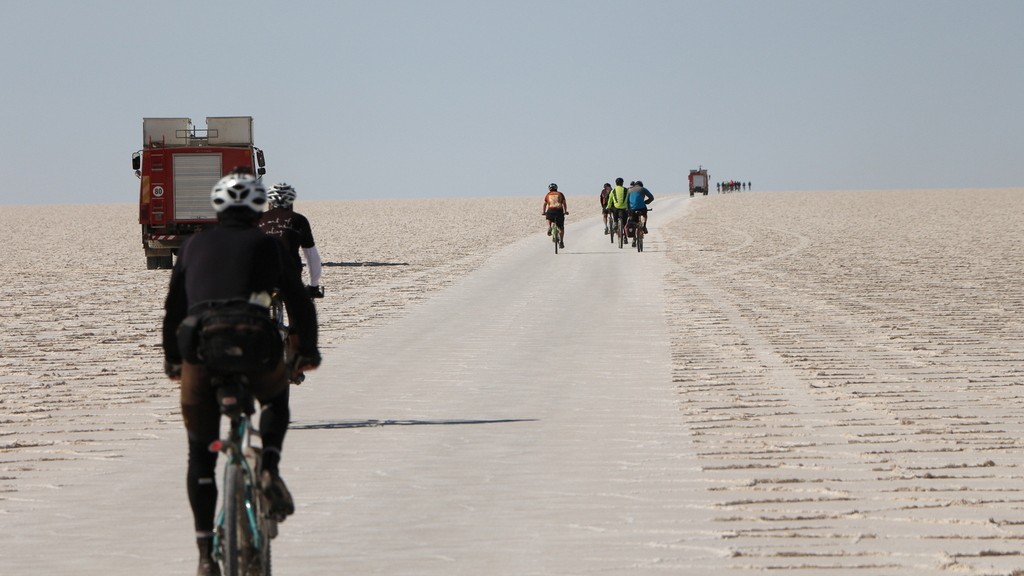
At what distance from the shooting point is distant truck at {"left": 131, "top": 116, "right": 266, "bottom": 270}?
29.2 metres

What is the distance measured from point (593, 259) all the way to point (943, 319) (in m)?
14.3

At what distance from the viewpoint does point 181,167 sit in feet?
96.0

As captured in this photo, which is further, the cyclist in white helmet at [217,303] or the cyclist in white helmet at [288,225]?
the cyclist in white helmet at [288,225]

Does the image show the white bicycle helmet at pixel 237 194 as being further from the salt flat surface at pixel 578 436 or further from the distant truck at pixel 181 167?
the distant truck at pixel 181 167

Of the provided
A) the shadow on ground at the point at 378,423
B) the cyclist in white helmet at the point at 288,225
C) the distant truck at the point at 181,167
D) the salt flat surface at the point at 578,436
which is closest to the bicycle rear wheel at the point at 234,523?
the salt flat surface at the point at 578,436

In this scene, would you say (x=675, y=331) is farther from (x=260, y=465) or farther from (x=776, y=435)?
(x=260, y=465)

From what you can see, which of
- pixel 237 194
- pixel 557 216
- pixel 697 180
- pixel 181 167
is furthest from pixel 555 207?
pixel 697 180

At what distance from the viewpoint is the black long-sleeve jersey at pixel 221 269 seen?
4992 millimetres

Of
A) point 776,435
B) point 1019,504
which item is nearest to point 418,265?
point 776,435

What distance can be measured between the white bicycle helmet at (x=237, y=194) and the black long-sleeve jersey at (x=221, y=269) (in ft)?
0.20

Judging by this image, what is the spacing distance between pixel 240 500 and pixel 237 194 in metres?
1.10

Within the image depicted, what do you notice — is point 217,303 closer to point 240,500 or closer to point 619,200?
point 240,500

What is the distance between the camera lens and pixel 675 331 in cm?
1571

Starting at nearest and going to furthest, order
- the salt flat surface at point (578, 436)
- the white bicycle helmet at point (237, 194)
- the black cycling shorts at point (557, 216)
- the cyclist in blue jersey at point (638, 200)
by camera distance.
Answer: the white bicycle helmet at point (237, 194), the salt flat surface at point (578, 436), the black cycling shorts at point (557, 216), the cyclist in blue jersey at point (638, 200)
